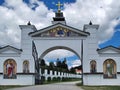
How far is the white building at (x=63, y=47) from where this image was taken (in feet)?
103

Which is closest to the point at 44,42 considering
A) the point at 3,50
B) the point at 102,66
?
the point at 3,50

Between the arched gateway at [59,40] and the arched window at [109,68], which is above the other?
the arched gateway at [59,40]

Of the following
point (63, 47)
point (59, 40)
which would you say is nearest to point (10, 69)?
point (59, 40)

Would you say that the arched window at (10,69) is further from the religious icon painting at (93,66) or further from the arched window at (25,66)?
the religious icon painting at (93,66)

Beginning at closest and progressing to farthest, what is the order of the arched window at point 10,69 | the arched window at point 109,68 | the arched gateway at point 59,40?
the arched window at point 109,68
the arched window at point 10,69
the arched gateway at point 59,40

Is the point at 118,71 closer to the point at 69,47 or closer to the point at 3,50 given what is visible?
the point at 69,47

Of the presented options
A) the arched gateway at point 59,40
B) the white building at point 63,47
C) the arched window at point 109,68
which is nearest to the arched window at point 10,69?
the white building at point 63,47

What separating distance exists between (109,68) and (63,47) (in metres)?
5.57

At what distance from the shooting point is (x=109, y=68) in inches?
1240

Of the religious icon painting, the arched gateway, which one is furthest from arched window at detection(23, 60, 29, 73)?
the religious icon painting

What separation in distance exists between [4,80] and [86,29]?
1056 cm

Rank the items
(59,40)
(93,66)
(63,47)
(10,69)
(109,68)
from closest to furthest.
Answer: (109,68) → (93,66) → (10,69) → (59,40) → (63,47)

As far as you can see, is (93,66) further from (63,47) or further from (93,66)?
(63,47)

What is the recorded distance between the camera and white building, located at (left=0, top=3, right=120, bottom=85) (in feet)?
103
